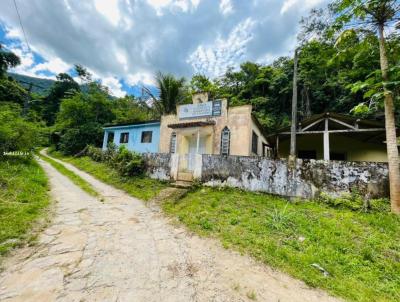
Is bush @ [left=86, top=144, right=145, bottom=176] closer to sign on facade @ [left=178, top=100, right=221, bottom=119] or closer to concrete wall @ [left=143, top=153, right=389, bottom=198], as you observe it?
concrete wall @ [left=143, top=153, right=389, bottom=198]

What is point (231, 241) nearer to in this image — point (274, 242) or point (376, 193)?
point (274, 242)

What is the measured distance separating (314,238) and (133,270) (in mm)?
4068

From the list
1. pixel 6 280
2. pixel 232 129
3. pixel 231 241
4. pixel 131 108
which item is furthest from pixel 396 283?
pixel 131 108

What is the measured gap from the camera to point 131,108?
26.7 metres

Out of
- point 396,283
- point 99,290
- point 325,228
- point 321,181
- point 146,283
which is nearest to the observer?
point 99,290

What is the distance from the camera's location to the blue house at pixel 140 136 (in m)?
14.1

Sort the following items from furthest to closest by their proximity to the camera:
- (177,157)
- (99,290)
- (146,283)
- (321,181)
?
(177,157) → (321,181) → (146,283) → (99,290)

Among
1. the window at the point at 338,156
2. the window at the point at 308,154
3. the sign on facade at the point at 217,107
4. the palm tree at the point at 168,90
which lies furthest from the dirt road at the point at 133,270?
the palm tree at the point at 168,90

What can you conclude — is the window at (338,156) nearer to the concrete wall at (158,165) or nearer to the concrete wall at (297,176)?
the concrete wall at (297,176)

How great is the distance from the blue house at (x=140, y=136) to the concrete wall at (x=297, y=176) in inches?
260

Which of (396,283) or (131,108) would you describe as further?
(131,108)

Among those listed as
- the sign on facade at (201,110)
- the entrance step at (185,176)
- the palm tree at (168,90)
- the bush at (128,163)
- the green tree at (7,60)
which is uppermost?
the green tree at (7,60)

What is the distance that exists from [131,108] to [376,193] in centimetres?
2705

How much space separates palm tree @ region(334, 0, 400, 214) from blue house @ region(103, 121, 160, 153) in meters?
11.6
